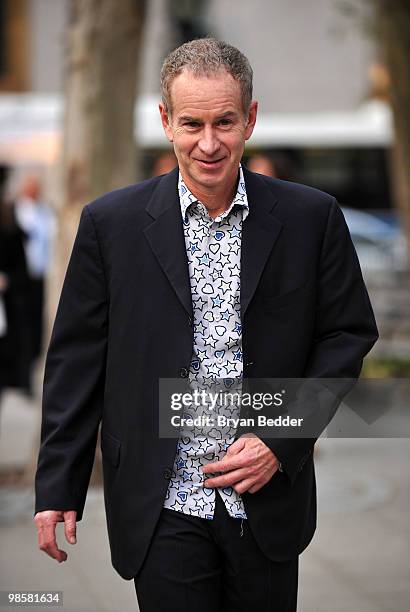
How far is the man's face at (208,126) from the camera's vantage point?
2.83 metres

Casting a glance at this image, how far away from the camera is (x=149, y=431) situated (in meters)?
2.94

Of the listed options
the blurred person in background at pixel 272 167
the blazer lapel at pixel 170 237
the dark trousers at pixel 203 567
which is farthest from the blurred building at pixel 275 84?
the dark trousers at pixel 203 567

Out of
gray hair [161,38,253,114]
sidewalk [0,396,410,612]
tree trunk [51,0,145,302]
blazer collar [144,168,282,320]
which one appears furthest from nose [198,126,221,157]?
tree trunk [51,0,145,302]

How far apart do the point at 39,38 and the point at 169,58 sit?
3067 centimetres

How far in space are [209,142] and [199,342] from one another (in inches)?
19.6

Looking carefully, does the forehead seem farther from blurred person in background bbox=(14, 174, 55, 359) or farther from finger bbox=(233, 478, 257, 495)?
blurred person in background bbox=(14, 174, 55, 359)

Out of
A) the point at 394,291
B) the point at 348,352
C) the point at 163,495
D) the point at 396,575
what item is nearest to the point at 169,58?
the point at 348,352

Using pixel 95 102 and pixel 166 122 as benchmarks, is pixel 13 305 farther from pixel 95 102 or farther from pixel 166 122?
pixel 166 122

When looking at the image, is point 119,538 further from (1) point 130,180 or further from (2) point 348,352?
(1) point 130,180

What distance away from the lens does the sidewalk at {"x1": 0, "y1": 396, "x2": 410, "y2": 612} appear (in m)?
5.19

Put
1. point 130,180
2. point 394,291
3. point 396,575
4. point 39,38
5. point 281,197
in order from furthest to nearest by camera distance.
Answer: point 39,38 < point 394,291 < point 130,180 < point 396,575 < point 281,197

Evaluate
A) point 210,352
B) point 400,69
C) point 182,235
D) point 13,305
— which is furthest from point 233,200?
point 400,69

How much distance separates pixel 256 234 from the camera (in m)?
2.96

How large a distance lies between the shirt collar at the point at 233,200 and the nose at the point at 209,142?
18cm
